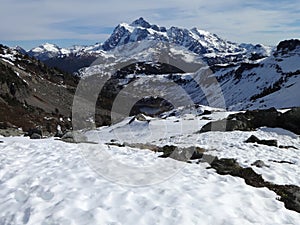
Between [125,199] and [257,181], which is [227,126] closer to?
[257,181]

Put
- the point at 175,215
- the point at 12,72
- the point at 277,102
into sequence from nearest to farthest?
the point at 175,215 → the point at 277,102 → the point at 12,72

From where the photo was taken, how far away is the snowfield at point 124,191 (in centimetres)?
941

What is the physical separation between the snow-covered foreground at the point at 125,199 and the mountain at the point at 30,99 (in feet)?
178

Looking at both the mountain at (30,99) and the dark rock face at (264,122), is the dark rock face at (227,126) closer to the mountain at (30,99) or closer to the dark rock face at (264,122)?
the dark rock face at (264,122)

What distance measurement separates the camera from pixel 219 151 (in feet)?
71.9

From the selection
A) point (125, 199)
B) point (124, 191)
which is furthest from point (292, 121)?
point (125, 199)

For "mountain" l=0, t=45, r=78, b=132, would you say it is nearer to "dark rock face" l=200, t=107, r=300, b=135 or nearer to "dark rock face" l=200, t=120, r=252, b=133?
"dark rock face" l=200, t=120, r=252, b=133

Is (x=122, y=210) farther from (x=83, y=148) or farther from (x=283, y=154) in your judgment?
(x=283, y=154)

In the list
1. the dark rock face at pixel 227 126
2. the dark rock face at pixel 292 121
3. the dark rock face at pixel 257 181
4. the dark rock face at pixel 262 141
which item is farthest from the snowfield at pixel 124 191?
the dark rock face at pixel 292 121

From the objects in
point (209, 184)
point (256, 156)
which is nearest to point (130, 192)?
point (209, 184)

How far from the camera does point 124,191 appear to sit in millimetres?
11211

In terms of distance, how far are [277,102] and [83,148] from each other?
7920 centimetres

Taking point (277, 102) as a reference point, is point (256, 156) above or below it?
above

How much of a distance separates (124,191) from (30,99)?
309 feet
